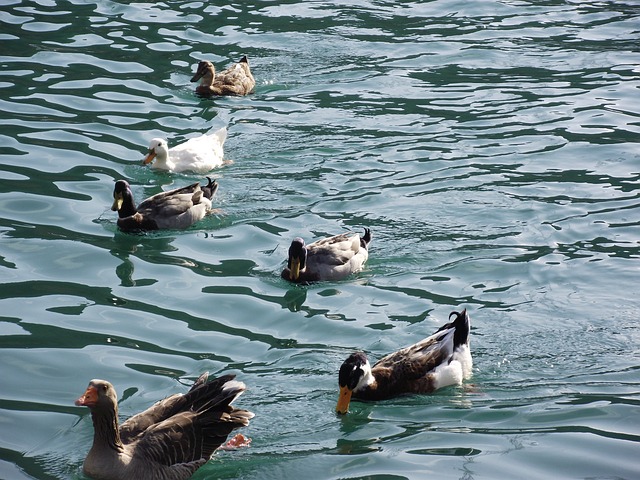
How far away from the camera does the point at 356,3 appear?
964 inches

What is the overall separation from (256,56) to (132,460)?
45.6 ft

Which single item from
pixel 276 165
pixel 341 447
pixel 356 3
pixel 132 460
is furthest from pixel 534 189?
pixel 356 3

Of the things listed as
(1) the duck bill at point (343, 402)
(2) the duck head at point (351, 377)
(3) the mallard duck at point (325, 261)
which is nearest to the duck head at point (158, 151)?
(3) the mallard duck at point (325, 261)

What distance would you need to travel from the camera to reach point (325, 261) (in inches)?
508

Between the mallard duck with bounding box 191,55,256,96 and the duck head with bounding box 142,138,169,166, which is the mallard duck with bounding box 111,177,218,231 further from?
the mallard duck with bounding box 191,55,256,96

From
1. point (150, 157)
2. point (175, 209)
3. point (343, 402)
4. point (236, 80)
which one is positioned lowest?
point (343, 402)

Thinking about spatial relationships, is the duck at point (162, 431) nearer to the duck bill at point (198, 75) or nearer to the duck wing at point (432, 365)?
the duck wing at point (432, 365)

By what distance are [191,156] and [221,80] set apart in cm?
369

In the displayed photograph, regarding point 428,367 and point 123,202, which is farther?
point 123,202

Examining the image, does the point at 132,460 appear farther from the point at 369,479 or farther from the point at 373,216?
the point at 373,216

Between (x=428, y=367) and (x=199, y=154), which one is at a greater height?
(x=199, y=154)

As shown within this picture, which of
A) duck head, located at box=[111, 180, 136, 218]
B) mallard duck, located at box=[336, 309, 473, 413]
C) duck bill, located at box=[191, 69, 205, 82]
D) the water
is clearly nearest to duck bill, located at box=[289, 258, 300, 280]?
the water

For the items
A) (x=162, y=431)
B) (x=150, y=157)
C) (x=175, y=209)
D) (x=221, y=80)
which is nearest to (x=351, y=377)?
(x=162, y=431)

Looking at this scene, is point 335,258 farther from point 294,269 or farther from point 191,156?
point 191,156
